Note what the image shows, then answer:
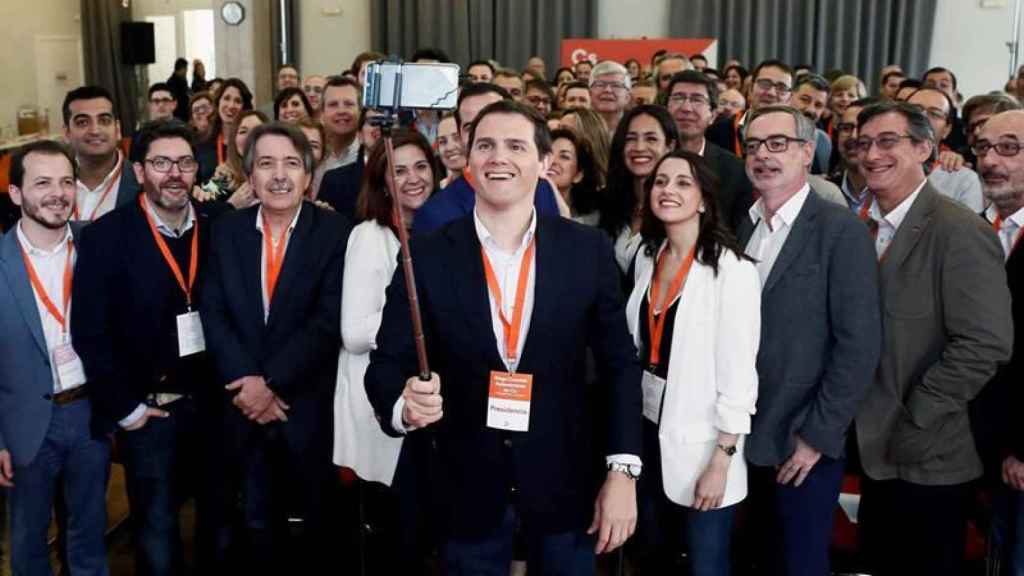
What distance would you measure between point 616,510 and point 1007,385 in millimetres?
1283

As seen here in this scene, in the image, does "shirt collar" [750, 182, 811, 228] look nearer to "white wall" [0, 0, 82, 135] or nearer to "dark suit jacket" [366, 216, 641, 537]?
"dark suit jacket" [366, 216, 641, 537]

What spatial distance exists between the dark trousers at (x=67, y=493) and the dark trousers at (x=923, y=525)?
7.62 feet

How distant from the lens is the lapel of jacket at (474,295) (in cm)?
204

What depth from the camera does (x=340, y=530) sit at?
3.57 meters

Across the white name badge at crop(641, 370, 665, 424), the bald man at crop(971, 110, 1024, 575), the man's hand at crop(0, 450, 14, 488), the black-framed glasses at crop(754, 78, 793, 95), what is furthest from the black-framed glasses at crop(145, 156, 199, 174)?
the black-framed glasses at crop(754, 78, 793, 95)

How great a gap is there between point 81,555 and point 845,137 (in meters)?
3.64

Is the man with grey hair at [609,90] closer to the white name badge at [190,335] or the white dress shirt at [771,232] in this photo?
the white dress shirt at [771,232]

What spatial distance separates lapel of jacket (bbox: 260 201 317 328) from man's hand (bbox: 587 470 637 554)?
1274 millimetres

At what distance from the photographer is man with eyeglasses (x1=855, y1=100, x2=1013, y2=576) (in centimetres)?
243

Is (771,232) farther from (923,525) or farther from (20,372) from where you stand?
(20,372)

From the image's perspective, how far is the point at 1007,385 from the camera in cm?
262

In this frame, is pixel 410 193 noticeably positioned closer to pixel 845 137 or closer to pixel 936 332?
pixel 936 332

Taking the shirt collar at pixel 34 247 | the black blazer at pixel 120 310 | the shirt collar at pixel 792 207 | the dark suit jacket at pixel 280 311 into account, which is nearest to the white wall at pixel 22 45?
the shirt collar at pixel 34 247

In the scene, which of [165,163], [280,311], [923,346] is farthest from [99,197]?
[923,346]
